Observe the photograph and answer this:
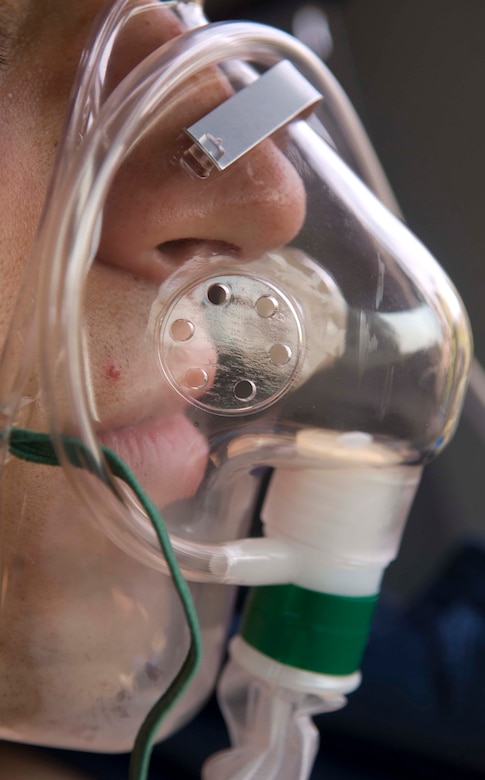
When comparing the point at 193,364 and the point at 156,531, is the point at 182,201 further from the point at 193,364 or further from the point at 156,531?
the point at 156,531

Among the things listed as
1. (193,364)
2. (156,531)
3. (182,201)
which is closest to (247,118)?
(182,201)

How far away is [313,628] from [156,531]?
204mm

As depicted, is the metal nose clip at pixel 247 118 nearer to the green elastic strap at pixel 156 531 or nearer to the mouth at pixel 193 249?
the mouth at pixel 193 249

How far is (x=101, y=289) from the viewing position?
56 cm

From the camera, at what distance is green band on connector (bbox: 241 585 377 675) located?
647mm

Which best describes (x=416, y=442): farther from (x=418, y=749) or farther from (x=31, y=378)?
(x=418, y=749)

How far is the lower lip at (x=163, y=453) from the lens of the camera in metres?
0.57

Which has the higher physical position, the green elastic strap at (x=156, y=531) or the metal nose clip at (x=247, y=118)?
the metal nose clip at (x=247, y=118)

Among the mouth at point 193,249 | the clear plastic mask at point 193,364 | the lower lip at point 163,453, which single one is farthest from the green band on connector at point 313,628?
the mouth at point 193,249

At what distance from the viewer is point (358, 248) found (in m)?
0.61

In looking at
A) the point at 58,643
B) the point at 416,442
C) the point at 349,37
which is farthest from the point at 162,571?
the point at 349,37

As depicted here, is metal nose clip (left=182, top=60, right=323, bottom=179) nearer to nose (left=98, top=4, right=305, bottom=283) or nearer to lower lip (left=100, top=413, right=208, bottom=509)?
nose (left=98, top=4, right=305, bottom=283)

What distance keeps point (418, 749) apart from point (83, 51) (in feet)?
3.20

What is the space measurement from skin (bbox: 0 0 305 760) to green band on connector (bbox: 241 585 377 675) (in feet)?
0.38
